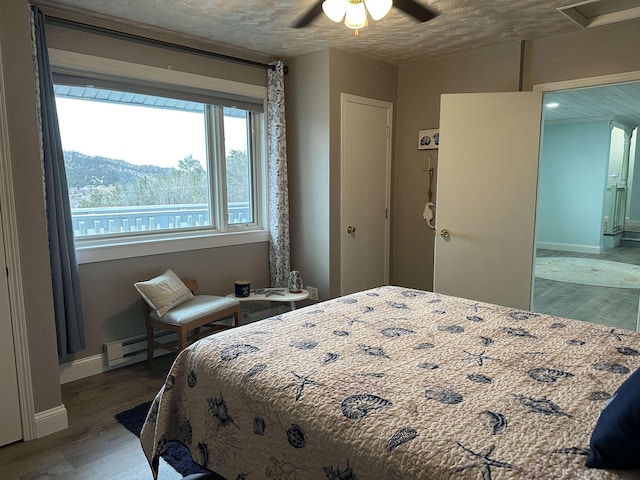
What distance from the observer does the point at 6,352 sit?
2.28 meters

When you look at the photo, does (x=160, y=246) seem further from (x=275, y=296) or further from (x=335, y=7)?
(x=335, y=7)

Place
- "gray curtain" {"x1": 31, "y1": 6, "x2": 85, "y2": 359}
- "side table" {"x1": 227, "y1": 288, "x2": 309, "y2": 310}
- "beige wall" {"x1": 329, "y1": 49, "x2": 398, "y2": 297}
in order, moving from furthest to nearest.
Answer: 1. "beige wall" {"x1": 329, "y1": 49, "x2": 398, "y2": 297}
2. "side table" {"x1": 227, "y1": 288, "x2": 309, "y2": 310}
3. "gray curtain" {"x1": 31, "y1": 6, "x2": 85, "y2": 359}

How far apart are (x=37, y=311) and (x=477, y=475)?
2327mm

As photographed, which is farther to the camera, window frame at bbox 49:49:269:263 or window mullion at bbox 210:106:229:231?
window mullion at bbox 210:106:229:231

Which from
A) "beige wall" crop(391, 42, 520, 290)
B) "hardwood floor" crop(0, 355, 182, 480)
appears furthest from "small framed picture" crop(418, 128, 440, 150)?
"hardwood floor" crop(0, 355, 182, 480)

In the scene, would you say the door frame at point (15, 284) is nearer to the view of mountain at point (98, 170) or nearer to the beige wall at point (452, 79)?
the view of mountain at point (98, 170)

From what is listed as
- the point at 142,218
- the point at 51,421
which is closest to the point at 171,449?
the point at 51,421

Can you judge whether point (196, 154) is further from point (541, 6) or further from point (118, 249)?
point (541, 6)

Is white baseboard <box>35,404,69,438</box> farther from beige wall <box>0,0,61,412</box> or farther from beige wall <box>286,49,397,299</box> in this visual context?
beige wall <box>286,49,397,299</box>

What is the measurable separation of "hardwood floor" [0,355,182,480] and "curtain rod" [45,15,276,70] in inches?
92.6

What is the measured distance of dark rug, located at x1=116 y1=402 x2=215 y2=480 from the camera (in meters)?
2.13

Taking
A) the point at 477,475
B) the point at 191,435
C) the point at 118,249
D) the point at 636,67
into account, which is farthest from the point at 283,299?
the point at 636,67

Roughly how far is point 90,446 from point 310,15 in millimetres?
2574

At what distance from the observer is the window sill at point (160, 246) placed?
306 cm
